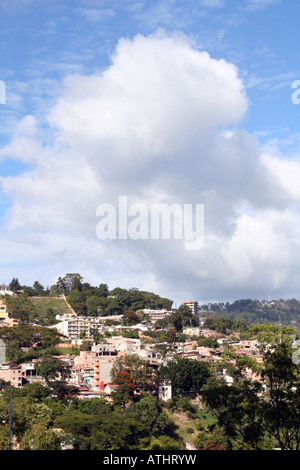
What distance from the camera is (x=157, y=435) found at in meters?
39.1

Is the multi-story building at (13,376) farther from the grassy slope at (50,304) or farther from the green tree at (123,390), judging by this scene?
the grassy slope at (50,304)

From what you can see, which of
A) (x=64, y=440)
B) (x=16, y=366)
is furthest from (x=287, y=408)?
(x=16, y=366)

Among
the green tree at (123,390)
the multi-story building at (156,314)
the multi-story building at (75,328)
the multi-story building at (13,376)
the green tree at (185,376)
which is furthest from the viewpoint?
the multi-story building at (156,314)

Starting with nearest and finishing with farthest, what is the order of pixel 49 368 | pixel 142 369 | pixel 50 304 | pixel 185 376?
pixel 49 368, pixel 142 369, pixel 185 376, pixel 50 304

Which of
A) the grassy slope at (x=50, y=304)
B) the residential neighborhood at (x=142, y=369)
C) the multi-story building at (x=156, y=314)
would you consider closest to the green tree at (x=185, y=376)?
the residential neighborhood at (x=142, y=369)

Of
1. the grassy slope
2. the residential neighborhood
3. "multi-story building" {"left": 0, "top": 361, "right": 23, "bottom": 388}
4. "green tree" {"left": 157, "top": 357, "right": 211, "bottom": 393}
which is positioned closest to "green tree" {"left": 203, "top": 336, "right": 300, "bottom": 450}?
the residential neighborhood

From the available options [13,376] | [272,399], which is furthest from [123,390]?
[272,399]

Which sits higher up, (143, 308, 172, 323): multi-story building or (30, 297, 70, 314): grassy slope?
(30, 297, 70, 314): grassy slope

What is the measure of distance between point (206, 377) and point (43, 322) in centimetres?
3427

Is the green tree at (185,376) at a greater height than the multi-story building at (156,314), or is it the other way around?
the multi-story building at (156,314)

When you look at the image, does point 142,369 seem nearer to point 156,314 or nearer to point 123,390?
point 123,390

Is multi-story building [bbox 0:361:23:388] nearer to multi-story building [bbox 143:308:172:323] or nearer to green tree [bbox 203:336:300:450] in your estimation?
green tree [bbox 203:336:300:450]

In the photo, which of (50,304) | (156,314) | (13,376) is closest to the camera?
(13,376)
